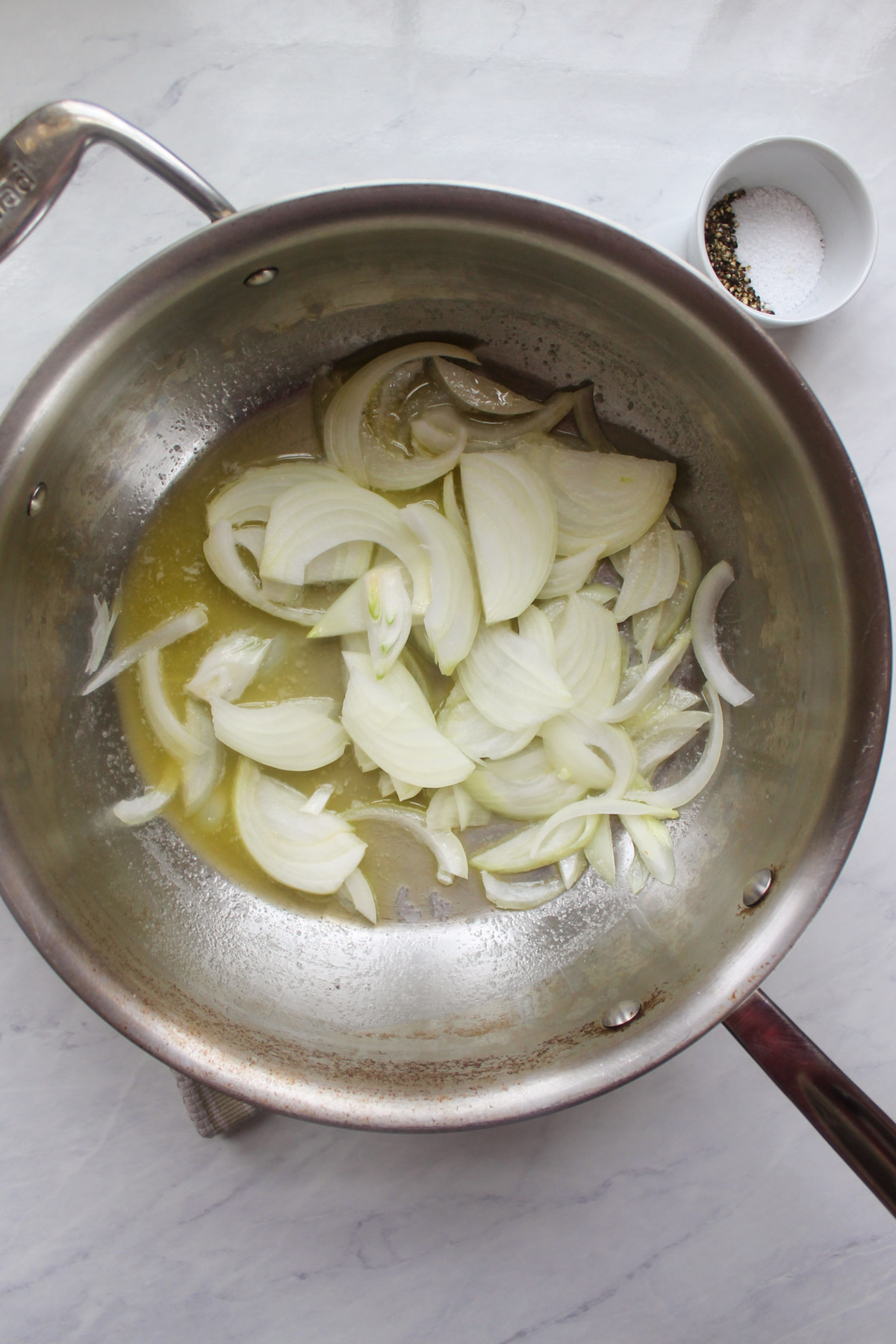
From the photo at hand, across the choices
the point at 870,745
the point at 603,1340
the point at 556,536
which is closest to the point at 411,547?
the point at 556,536

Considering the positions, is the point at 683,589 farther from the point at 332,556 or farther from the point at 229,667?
the point at 229,667

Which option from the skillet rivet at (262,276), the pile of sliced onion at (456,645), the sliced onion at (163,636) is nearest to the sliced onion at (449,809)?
the pile of sliced onion at (456,645)

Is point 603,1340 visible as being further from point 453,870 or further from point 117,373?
point 117,373

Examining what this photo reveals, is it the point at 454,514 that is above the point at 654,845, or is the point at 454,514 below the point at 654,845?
above

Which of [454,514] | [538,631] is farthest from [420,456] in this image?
[538,631]

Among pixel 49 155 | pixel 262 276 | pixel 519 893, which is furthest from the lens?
pixel 519 893

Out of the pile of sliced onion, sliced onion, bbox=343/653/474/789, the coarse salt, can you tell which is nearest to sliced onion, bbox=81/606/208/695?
the pile of sliced onion

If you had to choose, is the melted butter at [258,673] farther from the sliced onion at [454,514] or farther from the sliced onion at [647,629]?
the sliced onion at [647,629]
